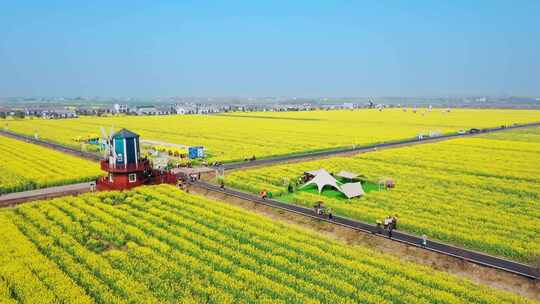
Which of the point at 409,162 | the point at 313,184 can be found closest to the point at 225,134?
the point at 409,162

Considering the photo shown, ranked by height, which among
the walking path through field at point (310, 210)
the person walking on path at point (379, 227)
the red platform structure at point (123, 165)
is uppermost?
the red platform structure at point (123, 165)

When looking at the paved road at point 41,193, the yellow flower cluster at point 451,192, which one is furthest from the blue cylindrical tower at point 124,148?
the yellow flower cluster at point 451,192

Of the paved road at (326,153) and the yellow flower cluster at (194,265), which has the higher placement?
the yellow flower cluster at (194,265)

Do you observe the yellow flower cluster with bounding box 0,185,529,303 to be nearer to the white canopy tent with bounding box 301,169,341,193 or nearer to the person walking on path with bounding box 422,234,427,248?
the person walking on path with bounding box 422,234,427,248

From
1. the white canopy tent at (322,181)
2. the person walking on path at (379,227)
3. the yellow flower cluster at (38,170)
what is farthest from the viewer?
the yellow flower cluster at (38,170)

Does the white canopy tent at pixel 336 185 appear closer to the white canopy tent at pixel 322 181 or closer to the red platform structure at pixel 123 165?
the white canopy tent at pixel 322 181

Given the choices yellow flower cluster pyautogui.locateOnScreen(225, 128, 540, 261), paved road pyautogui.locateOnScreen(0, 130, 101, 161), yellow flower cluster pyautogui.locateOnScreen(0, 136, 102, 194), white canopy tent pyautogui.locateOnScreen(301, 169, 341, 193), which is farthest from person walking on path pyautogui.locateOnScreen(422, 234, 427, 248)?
paved road pyautogui.locateOnScreen(0, 130, 101, 161)
